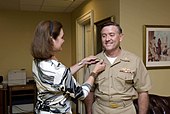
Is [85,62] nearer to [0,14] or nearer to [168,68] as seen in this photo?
[168,68]

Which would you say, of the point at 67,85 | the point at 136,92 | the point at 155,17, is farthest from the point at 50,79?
the point at 155,17

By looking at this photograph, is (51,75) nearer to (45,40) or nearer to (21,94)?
(45,40)

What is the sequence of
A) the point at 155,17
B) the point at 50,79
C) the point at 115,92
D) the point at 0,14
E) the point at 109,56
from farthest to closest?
the point at 0,14, the point at 155,17, the point at 109,56, the point at 115,92, the point at 50,79

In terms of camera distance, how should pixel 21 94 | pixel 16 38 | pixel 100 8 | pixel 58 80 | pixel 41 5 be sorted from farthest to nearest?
1. pixel 16 38
2. pixel 21 94
3. pixel 41 5
4. pixel 100 8
5. pixel 58 80

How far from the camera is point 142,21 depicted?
296cm

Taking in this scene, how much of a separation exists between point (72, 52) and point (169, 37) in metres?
2.92

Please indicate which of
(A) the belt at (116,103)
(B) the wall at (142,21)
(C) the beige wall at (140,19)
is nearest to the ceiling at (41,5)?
(C) the beige wall at (140,19)

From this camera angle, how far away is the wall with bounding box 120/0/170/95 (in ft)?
9.51

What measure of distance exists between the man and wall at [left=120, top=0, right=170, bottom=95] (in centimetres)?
98

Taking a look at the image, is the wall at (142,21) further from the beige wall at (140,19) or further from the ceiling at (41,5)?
the ceiling at (41,5)

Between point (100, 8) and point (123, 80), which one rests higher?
point (100, 8)

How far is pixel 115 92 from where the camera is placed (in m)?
1.87

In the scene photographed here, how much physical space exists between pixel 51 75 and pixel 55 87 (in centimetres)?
8

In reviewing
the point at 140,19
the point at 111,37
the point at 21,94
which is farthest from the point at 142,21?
the point at 21,94
